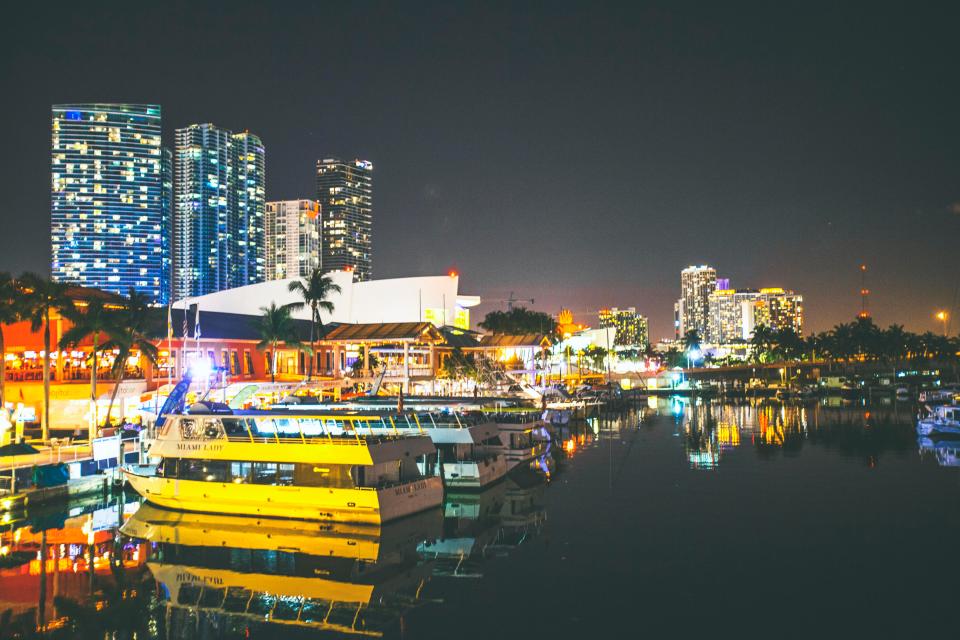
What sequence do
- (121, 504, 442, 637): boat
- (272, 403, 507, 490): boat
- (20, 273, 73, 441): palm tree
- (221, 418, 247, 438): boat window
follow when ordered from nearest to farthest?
(121, 504, 442, 637): boat < (221, 418, 247, 438): boat window < (272, 403, 507, 490): boat < (20, 273, 73, 441): palm tree

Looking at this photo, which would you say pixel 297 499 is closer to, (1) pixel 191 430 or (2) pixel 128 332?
(1) pixel 191 430

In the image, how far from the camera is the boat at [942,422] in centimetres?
5869

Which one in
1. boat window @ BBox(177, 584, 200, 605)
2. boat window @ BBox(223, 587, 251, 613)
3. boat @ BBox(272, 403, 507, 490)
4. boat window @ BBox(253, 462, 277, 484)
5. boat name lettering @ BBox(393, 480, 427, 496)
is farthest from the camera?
boat @ BBox(272, 403, 507, 490)

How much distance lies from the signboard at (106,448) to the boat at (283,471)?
201 inches

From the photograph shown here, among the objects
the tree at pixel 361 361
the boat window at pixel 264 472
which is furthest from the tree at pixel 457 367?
the boat window at pixel 264 472

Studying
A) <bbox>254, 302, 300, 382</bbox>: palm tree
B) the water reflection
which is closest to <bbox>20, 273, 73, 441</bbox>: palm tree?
<bbox>254, 302, 300, 382</bbox>: palm tree

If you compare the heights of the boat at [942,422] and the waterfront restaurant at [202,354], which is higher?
the waterfront restaurant at [202,354]

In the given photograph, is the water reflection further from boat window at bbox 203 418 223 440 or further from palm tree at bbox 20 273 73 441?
palm tree at bbox 20 273 73 441

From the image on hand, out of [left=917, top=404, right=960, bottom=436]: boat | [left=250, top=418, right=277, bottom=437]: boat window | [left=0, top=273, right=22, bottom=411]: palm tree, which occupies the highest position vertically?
[left=0, top=273, right=22, bottom=411]: palm tree

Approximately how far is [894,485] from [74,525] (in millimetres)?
39507

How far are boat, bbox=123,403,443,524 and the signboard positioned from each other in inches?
201

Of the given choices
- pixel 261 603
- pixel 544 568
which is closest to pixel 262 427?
pixel 261 603

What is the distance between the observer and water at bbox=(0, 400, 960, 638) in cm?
1998

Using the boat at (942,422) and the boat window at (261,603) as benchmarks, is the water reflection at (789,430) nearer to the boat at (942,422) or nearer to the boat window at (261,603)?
the boat at (942,422)
